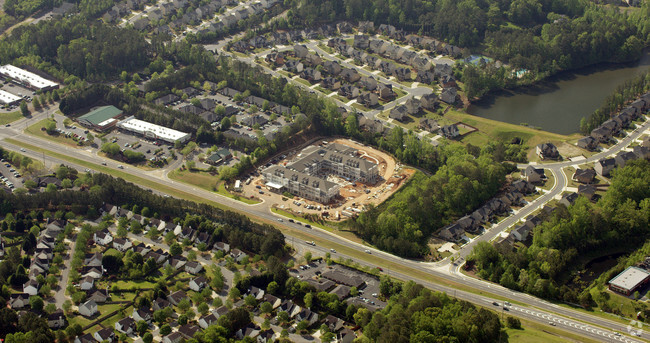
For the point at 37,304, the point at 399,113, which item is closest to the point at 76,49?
the point at 399,113

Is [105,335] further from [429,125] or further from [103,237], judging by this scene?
[429,125]

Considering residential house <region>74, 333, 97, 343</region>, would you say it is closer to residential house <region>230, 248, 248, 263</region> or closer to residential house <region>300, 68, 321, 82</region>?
residential house <region>230, 248, 248, 263</region>

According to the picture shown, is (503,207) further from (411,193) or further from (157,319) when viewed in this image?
(157,319)

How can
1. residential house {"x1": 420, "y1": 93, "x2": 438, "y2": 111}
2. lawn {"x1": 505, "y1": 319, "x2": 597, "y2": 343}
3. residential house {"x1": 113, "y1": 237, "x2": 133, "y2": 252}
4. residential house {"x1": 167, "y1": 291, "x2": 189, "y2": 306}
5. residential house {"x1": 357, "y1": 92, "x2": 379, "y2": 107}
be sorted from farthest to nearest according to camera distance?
residential house {"x1": 357, "y1": 92, "x2": 379, "y2": 107} < residential house {"x1": 420, "y1": 93, "x2": 438, "y2": 111} < residential house {"x1": 113, "y1": 237, "x2": 133, "y2": 252} < residential house {"x1": 167, "y1": 291, "x2": 189, "y2": 306} < lawn {"x1": 505, "y1": 319, "x2": 597, "y2": 343}

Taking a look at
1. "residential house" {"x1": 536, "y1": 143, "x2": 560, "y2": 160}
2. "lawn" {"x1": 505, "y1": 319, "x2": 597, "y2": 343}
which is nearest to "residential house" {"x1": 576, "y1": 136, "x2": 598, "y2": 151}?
"residential house" {"x1": 536, "y1": 143, "x2": 560, "y2": 160}

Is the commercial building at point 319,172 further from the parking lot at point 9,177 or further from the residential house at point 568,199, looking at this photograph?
the parking lot at point 9,177
